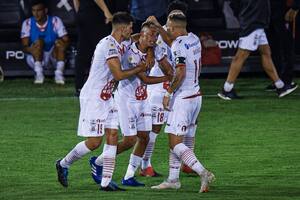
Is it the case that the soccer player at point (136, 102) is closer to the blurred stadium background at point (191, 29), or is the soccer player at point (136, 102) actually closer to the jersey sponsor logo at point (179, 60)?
the jersey sponsor logo at point (179, 60)

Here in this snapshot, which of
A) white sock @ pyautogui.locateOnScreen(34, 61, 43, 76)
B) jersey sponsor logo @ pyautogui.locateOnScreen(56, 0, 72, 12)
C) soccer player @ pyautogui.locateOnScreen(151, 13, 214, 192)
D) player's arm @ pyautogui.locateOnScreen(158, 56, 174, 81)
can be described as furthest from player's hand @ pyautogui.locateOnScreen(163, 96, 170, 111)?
jersey sponsor logo @ pyautogui.locateOnScreen(56, 0, 72, 12)

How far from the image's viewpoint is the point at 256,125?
1681 cm

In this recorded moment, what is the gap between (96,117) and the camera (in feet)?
40.0

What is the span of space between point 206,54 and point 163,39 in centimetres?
861

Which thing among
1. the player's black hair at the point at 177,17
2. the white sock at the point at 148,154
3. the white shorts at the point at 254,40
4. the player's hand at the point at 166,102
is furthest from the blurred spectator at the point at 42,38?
the player's hand at the point at 166,102

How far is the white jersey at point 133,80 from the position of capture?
12.6m

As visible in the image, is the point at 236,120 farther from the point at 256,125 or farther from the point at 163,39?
the point at 163,39

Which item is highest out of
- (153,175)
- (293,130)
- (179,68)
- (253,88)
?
(179,68)

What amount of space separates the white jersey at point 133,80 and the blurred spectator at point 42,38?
8172 millimetres

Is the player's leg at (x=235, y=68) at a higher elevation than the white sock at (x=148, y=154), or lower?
lower

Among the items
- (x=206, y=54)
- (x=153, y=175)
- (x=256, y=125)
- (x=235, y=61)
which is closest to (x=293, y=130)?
(x=256, y=125)

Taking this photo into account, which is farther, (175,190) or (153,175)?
(153,175)

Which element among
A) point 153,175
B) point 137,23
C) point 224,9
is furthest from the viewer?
point 224,9

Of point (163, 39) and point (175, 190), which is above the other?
point (163, 39)
